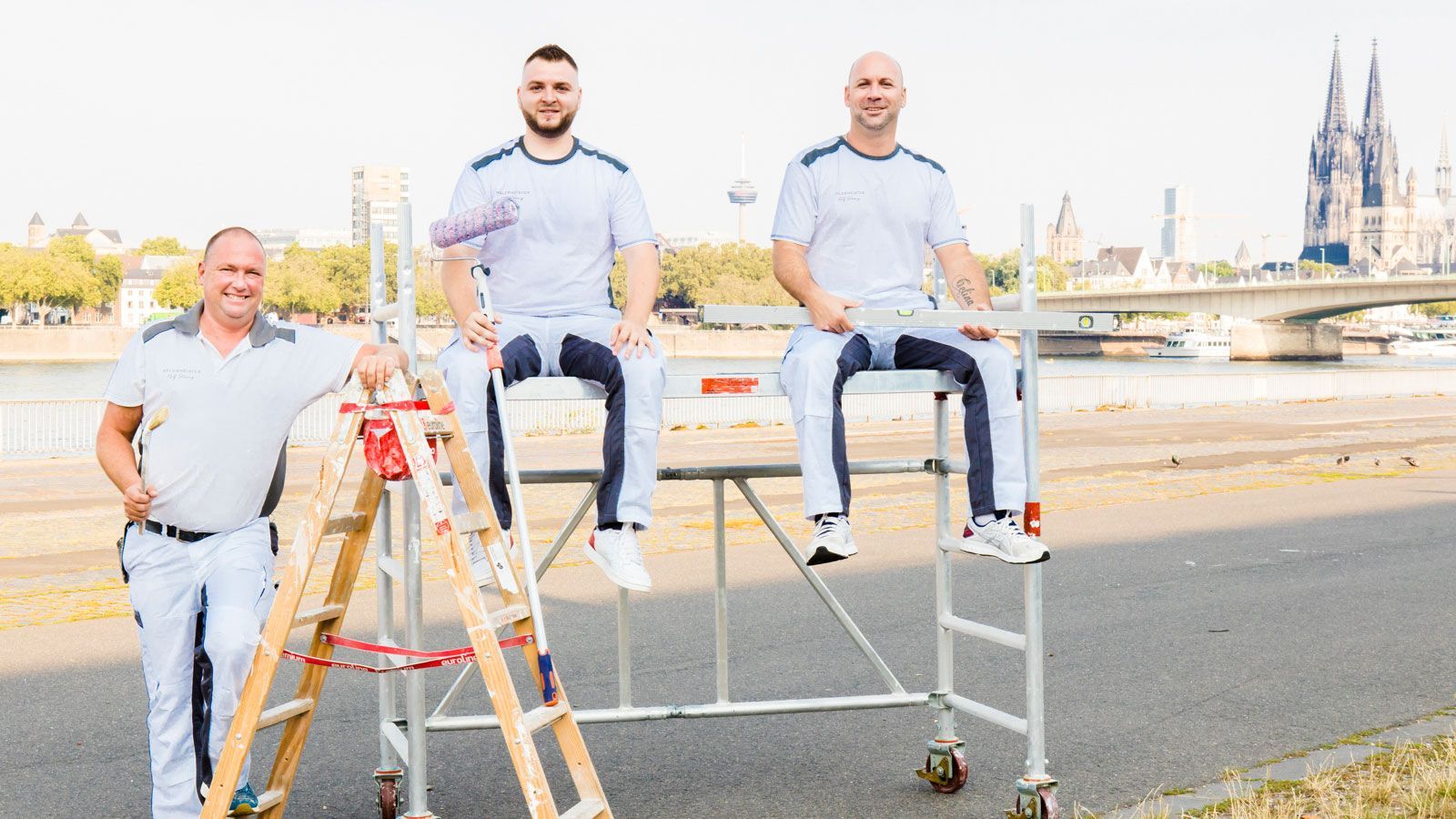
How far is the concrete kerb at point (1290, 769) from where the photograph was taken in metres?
5.16

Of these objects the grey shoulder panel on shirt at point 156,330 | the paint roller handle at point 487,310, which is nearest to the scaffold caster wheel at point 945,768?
the paint roller handle at point 487,310

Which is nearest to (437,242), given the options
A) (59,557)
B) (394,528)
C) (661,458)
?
(59,557)

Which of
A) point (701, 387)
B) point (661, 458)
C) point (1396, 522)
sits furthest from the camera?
point (661, 458)

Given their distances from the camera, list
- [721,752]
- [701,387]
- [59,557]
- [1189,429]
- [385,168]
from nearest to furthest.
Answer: [701,387]
[721,752]
[59,557]
[1189,429]
[385,168]

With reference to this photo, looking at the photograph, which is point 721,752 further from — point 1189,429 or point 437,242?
point 1189,429

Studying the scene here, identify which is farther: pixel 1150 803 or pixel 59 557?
pixel 59 557

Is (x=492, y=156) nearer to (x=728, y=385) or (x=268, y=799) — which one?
(x=728, y=385)

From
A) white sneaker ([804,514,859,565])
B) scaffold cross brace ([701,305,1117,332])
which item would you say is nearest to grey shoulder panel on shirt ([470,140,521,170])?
scaffold cross brace ([701,305,1117,332])

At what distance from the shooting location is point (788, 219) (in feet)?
17.7

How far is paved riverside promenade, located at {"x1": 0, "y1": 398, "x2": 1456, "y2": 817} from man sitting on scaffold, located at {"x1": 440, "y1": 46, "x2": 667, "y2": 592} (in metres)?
1.35

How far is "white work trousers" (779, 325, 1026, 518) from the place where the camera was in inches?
196

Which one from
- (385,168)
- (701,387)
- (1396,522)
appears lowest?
(1396,522)

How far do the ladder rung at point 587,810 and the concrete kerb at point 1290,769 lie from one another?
6.36 feet

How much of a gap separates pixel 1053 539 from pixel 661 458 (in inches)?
364
